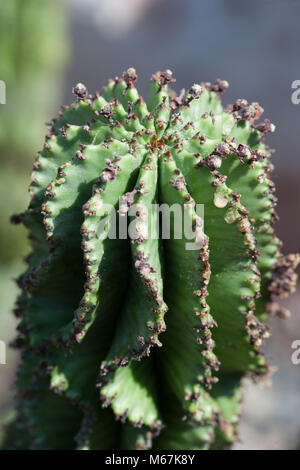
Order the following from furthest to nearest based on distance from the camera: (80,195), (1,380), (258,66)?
(258,66) → (1,380) → (80,195)

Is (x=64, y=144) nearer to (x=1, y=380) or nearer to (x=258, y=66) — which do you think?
(x=1, y=380)

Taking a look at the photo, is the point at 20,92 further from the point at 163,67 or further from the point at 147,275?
the point at 163,67

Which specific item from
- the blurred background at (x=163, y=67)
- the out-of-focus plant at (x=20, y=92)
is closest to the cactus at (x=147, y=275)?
the blurred background at (x=163, y=67)

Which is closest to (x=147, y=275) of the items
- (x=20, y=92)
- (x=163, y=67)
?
(x=20, y=92)

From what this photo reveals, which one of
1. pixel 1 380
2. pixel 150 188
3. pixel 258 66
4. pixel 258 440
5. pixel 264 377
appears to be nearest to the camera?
pixel 150 188

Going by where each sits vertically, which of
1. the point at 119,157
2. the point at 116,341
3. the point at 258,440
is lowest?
the point at 258,440

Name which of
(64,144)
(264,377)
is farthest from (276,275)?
(64,144)

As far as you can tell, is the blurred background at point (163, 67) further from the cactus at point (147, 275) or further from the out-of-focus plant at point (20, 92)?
the cactus at point (147, 275)

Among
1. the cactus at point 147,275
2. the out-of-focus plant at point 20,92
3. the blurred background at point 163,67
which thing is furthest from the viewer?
the out-of-focus plant at point 20,92
